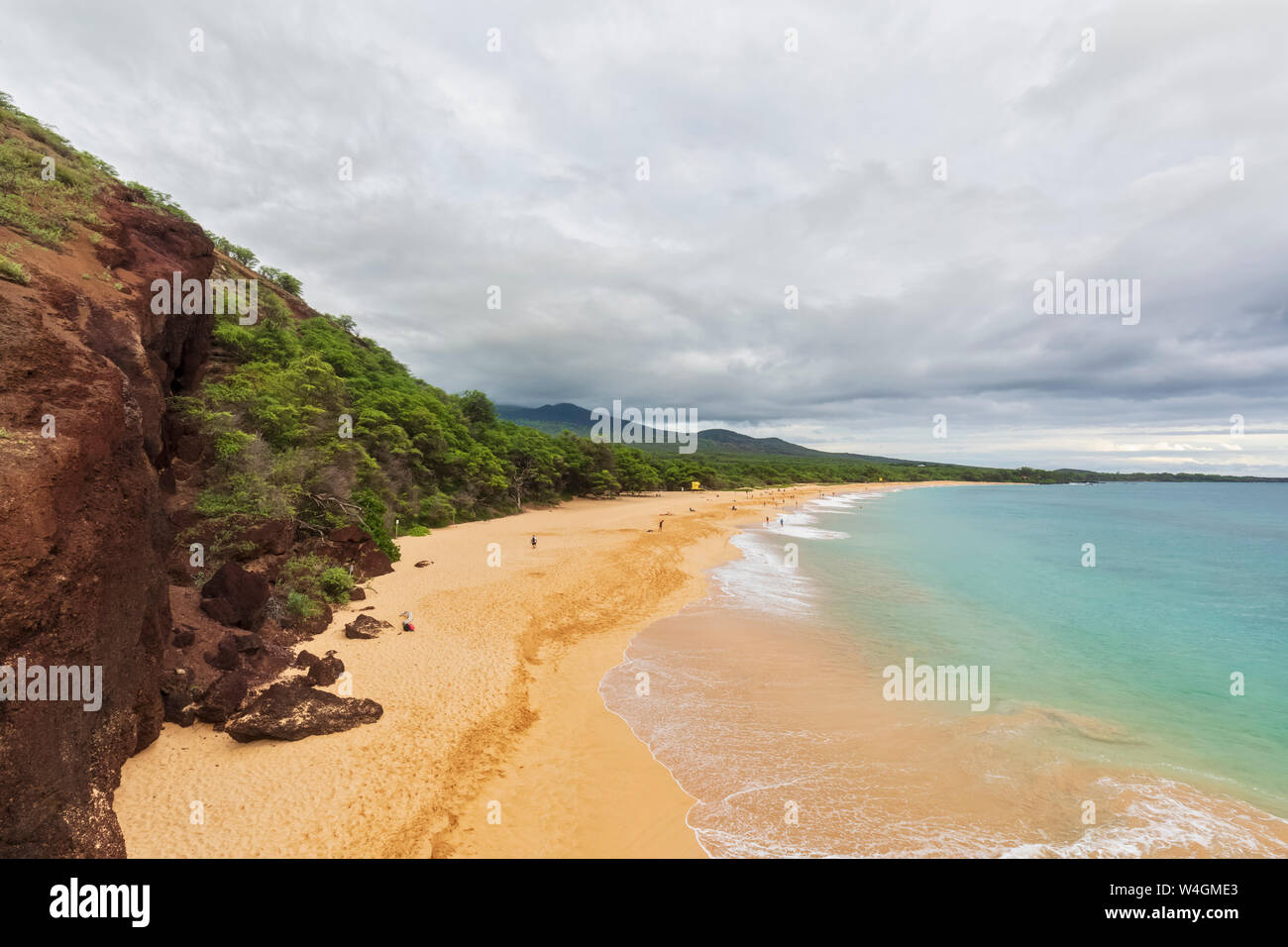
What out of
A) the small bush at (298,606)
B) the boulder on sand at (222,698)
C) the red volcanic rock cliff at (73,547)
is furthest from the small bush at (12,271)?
the small bush at (298,606)

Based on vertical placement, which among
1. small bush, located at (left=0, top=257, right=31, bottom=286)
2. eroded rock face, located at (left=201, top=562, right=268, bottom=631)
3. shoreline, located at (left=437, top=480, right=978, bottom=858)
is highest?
small bush, located at (left=0, top=257, right=31, bottom=286)

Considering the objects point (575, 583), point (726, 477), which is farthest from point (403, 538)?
point (726, 477)

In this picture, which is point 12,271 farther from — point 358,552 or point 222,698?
point 358,552

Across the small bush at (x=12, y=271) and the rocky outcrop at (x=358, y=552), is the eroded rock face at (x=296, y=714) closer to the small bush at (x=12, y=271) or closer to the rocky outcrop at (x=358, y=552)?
the small bush at (x=12, y=271)

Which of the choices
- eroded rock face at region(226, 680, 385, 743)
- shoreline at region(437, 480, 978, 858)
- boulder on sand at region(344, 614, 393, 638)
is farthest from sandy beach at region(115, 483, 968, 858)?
boulder on sand at region(344, 614, 393, 638)

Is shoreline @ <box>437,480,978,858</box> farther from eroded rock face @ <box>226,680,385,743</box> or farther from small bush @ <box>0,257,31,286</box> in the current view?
small bush @ <box>0,257,31,286</box>

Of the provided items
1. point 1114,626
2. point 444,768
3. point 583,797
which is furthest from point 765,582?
point 444,768
